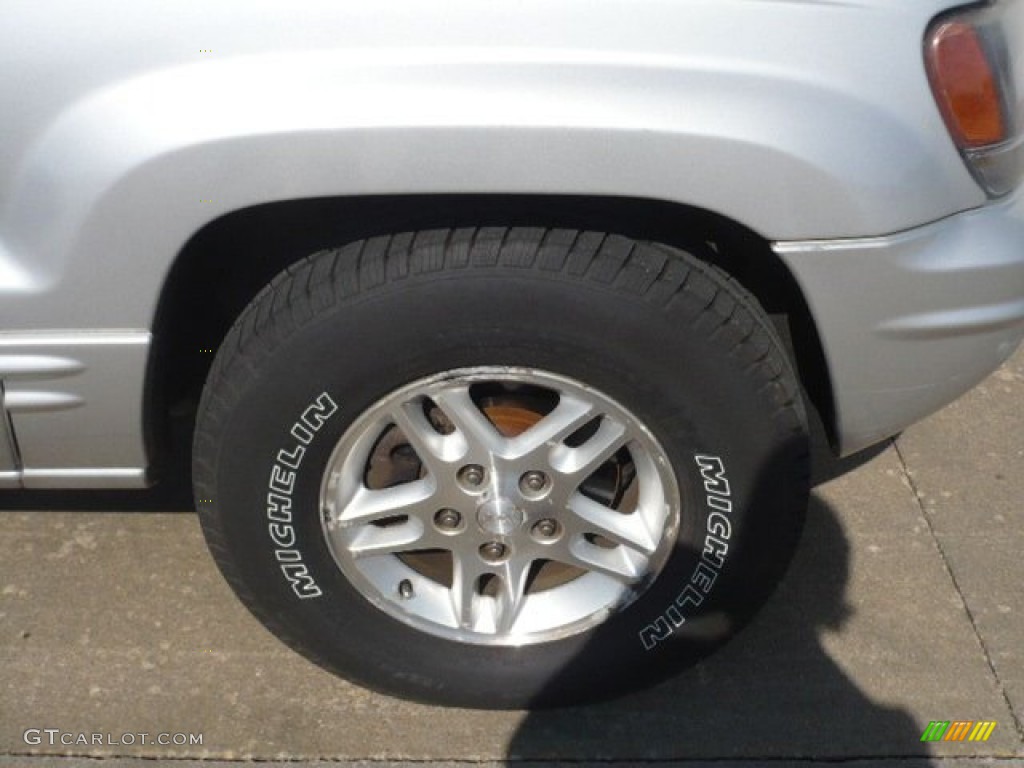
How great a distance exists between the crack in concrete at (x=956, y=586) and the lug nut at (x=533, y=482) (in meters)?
1.19

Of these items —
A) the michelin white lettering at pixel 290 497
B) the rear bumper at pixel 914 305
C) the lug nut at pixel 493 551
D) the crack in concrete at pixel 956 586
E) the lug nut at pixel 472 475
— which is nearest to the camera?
the rear bumper at pixel 914 305

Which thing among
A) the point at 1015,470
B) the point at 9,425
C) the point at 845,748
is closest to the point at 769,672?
the point at 845,748

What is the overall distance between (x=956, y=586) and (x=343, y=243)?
1.79 meters

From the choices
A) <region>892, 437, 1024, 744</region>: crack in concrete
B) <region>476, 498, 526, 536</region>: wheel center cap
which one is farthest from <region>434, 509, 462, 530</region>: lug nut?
<region>892, 437, 1024, 744</region>: crack in concrete

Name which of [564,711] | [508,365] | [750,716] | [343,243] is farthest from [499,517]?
[750,716]

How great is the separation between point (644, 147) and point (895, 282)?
0.54 meters

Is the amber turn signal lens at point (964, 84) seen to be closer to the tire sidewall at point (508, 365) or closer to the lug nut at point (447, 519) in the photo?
the tire sidewall at point (508, 365)

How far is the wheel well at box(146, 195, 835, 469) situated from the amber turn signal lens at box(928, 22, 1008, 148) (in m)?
0.39

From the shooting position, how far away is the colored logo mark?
262 centimetres

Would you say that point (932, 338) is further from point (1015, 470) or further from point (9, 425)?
point (9, 425)

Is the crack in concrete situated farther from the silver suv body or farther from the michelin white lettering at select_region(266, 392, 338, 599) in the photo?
the michelin white lettering at select_region(266, 392, 338, 599)

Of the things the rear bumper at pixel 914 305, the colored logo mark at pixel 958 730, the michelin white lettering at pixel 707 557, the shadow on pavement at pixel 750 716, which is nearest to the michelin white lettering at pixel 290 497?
the shadow on pavement at pixel 750 716

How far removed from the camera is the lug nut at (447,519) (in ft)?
8.13

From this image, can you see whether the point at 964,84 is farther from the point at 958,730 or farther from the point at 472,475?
the point at 958,730
